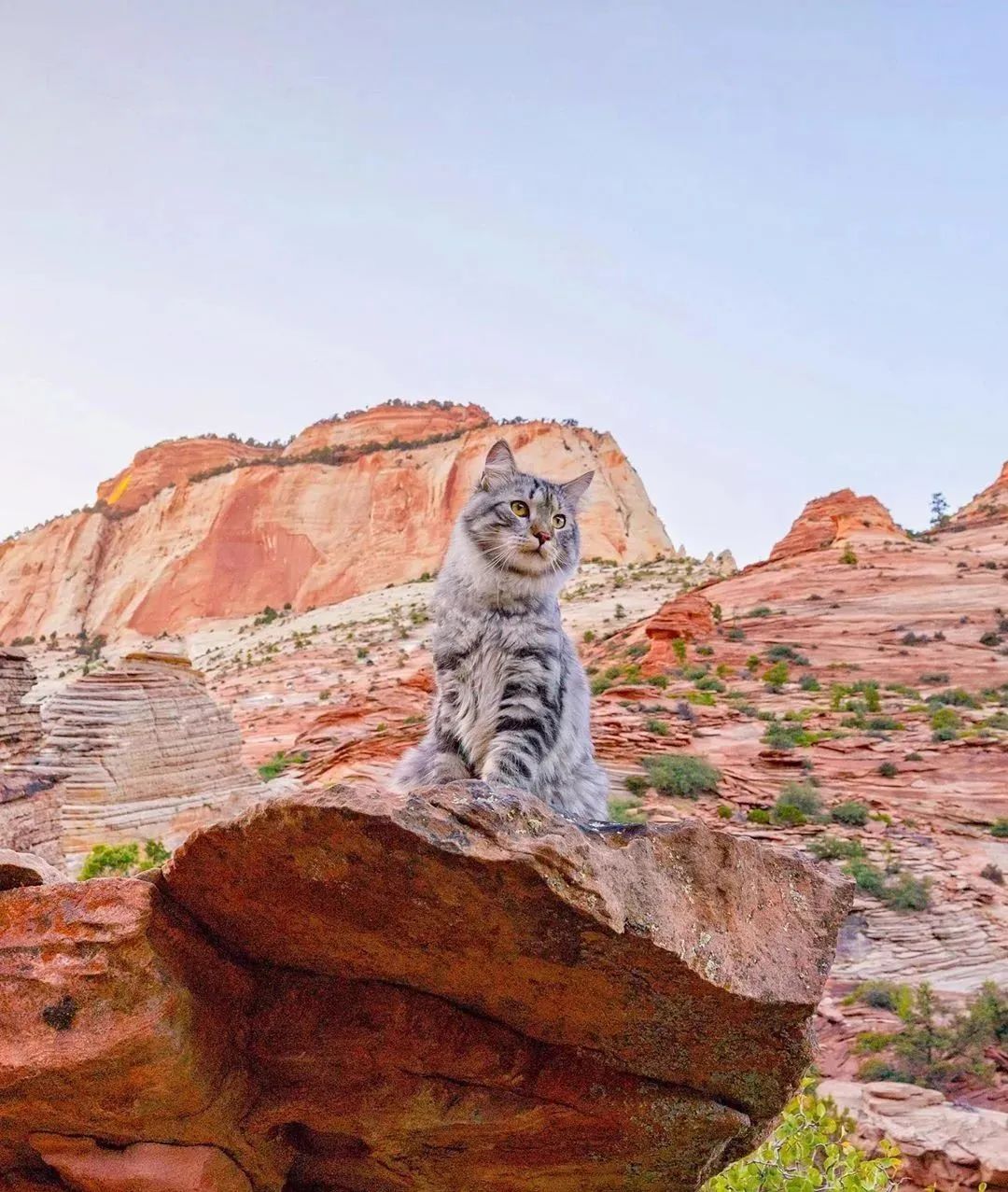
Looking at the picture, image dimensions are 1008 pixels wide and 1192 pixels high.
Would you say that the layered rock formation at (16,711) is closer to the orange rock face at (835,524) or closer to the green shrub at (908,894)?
the green shrub at (908,894)

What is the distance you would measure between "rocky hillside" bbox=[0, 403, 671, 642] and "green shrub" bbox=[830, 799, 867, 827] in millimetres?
49831

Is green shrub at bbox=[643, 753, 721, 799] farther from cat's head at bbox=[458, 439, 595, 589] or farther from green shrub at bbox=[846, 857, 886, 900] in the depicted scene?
cat's head at bbox=[458, 439, 595, 589]

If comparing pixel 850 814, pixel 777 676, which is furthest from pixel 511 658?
pixel 777 676

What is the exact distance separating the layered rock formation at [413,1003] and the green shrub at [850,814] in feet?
55.3

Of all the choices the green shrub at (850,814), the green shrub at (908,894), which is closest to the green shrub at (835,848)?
the green shrub at (850,814)

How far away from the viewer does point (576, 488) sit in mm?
4980

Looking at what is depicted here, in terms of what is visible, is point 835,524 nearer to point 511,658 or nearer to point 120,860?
point 120,860

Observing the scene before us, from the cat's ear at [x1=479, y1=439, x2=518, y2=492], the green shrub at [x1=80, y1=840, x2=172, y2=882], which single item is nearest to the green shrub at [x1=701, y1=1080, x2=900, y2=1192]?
the cat's ear at [x1=479, y1=439, x2=518, y2=492]

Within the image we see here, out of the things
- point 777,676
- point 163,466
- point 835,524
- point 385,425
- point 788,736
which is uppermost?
point 385,425

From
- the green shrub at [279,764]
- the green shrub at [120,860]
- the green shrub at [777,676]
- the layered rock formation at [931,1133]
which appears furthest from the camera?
the green shrub at [777,676]

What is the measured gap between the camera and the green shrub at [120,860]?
1284 centimetres

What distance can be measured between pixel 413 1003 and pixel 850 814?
704 inches

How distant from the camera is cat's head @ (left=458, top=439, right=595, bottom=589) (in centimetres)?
445

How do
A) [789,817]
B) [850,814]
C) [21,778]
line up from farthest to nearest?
[789,817] → [850,814] → [21,778]
